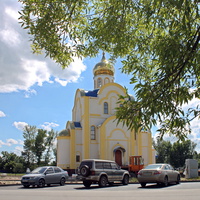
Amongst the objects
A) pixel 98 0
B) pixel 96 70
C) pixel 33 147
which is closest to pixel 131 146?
pixel 96 70

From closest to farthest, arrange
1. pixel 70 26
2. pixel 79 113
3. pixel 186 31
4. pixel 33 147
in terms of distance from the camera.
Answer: pixel 186 31 → pixel 70 26 → pixel 79 113 → pixel 33 147

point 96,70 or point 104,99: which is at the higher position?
point 96,70

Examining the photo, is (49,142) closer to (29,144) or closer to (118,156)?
(29,144)

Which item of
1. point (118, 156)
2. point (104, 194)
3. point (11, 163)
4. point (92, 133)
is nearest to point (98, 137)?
point (92, 133)

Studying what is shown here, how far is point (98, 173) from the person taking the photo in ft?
56.6

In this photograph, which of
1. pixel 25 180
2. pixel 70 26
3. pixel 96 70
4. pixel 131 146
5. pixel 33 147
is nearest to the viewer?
pixel 70 26

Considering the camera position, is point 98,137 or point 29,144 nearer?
point 98,137

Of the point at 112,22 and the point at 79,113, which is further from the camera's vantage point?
the point at 79,113

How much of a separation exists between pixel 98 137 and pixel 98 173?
18.6 meters

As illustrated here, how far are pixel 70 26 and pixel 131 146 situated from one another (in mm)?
31065

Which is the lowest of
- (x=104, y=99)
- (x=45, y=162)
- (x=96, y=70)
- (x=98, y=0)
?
(x=45, y=162)

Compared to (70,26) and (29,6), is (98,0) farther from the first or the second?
(29,6)

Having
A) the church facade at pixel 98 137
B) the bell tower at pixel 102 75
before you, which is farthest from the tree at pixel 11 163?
the bell tower at pixel 102 75

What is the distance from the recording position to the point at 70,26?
6.85 metres
